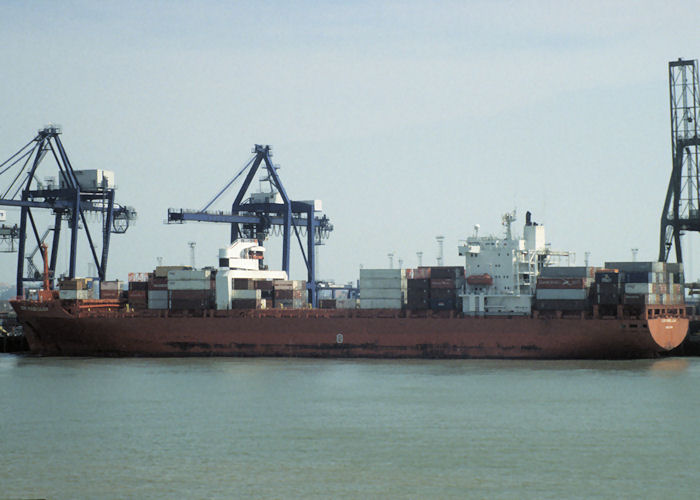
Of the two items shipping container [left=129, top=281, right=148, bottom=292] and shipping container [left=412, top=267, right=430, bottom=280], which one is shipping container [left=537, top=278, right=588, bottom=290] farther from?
shipping container [left=129, top=281, right=148, bottom=292]

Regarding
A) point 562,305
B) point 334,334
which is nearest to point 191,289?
point 334,334

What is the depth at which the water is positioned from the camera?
87.1 ft

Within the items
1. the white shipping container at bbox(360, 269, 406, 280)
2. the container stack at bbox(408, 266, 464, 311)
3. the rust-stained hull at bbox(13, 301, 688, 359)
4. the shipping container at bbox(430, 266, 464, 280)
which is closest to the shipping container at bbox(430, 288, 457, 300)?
the container stack at bbox(408, 266, 464, 311)

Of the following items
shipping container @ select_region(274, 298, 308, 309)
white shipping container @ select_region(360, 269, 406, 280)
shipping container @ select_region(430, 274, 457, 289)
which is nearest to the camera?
shipping container @ select_region(430, 274, 457, 289)

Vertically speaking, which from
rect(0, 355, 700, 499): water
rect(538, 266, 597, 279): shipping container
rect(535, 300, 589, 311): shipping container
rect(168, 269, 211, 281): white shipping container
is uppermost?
rect(168, 269, 211, 281): white shipping container

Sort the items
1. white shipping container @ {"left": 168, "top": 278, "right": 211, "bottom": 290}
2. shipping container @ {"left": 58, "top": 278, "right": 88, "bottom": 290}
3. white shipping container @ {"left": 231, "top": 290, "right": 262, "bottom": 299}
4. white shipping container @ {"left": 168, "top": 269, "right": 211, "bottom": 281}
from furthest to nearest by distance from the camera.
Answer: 1. shipping container @ {"left": 58, "top": 278, "right": 88, "bottom": 290}
2. white shipping container @ {"left": 168, "top": 269, "right": 211, "bottom": 281}
3. white shipping container @ {"left": 168, "top": 278, "right": 211, "bottom": 290}
4. white shipping container @ {"left": 231, "top": 290, "right": 262, "bottom": 299}

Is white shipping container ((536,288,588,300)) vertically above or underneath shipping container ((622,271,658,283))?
underneath

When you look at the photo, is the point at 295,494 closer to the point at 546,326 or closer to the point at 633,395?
the point at 633,395

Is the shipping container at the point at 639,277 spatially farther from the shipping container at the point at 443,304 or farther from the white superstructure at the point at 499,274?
the shipping container at the point at 443,304

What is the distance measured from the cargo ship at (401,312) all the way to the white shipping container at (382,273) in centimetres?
7

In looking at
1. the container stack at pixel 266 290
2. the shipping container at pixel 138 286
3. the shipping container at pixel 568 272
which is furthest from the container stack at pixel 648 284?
the shipping container at pixel 138 286

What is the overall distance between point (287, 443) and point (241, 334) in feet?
98.5

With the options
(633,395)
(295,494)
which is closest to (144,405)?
(295,494)

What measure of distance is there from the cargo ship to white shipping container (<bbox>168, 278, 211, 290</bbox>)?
0.08 meters
